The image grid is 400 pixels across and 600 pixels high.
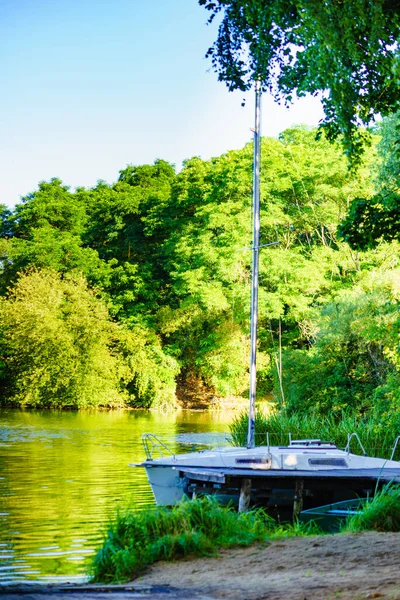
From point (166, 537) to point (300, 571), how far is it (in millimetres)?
1485

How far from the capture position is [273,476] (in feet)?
48.1

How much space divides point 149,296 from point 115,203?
6735 millimetres

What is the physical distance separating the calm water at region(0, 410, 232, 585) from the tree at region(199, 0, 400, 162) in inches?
251

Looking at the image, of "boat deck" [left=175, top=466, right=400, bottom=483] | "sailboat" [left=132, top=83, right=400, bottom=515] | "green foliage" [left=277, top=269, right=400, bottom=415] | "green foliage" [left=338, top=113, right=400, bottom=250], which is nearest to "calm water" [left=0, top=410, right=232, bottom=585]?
"sailboat" [left=132, top=83, right=400, bottom=515]

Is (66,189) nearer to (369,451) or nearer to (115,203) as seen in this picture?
(115,203)

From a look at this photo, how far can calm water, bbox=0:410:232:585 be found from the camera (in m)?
11.0

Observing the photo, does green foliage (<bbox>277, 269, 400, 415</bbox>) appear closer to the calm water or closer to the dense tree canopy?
the calm water

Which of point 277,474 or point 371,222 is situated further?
point 277,474

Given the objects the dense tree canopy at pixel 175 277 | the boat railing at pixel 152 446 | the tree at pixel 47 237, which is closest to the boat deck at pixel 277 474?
the boat railing at pixel 152 446

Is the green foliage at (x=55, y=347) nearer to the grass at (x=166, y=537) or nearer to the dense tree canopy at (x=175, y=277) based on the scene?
the dense tree canopy at (x=175, y=277)

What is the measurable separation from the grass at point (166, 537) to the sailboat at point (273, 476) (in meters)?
5.48

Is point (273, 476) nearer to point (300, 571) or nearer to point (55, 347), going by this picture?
point (300, 571)

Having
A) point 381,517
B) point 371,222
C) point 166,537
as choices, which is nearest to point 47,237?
point 371,222

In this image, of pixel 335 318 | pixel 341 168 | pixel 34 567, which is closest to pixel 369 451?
pixel 335 318
